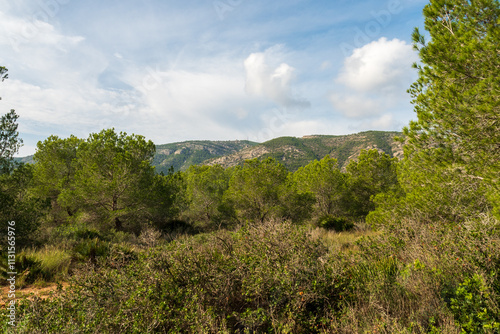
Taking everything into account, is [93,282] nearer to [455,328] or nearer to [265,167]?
[455,328]

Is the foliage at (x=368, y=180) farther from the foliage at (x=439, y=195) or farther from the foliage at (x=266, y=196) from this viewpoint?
the foliage at (x=439, y=195)

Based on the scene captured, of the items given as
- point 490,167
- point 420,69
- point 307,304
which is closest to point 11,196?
point 307,304

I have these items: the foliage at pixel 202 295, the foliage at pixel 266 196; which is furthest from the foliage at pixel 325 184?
the foliage at pixel 202 295

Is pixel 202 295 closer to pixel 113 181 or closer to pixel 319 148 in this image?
pixel 113 181

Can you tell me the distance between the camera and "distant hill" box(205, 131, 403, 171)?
122 m

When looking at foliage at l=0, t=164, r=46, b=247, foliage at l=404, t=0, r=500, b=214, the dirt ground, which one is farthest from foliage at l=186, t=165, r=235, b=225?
foliage at l=404, t=0, r=500, b=214

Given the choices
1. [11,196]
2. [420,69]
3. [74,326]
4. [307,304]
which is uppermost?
[420,69]

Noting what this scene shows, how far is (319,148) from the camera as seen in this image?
6137 inches

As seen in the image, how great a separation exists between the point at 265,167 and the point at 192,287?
45.2 feet

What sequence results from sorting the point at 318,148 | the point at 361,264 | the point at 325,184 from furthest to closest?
the point at 318,148 < the point at 325,184 < the point at 361,264

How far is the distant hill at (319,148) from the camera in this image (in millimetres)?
121688

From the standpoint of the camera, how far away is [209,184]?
20750 millimetres

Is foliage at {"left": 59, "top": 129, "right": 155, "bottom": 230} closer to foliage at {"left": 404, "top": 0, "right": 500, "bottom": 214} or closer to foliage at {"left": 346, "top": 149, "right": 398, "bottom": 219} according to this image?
foliage at {"left": 404, "top": 0, "right": 500, "bottom": 214}

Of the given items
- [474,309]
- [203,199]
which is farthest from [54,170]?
[474,309]
